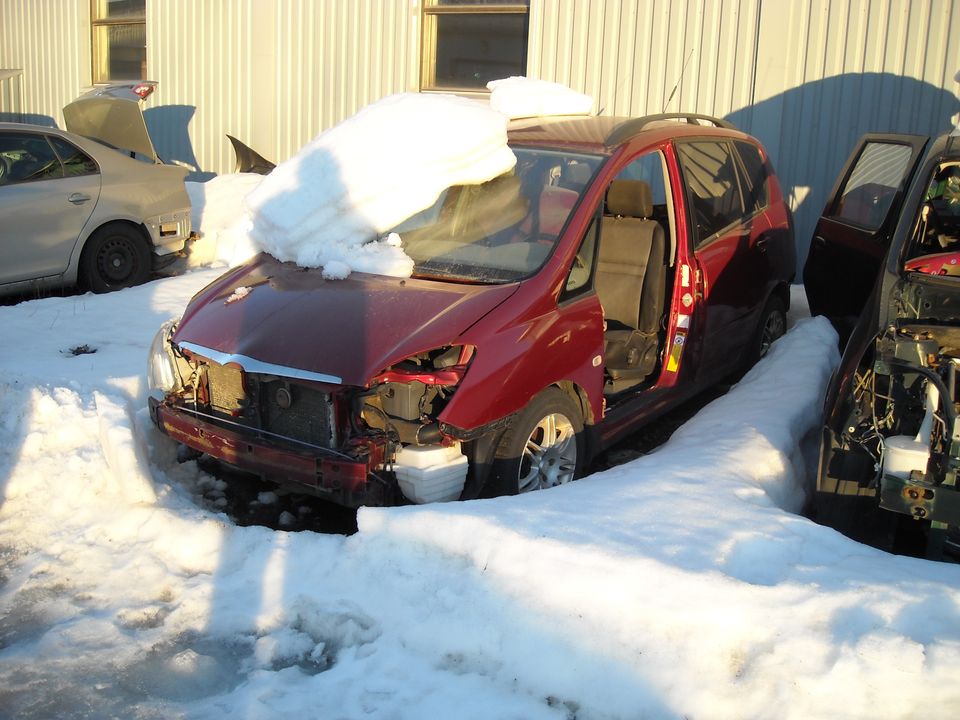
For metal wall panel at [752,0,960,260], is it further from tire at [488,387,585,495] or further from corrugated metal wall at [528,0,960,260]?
tire at [488,387,585,495]

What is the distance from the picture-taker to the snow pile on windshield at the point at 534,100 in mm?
6160

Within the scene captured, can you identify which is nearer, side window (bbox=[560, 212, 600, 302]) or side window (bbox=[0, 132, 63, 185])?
side window (bbox=[560, 212, 600, 302])

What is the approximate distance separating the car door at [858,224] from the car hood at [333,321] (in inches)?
122

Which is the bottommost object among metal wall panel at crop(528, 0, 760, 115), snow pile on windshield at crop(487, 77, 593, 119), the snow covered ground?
the snow covered ground

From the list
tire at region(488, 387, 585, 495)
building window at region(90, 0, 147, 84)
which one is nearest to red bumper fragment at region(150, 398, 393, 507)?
tire at region(488, 387, 585, 495)

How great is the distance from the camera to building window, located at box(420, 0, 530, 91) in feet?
38.2

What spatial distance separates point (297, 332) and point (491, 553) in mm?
1447

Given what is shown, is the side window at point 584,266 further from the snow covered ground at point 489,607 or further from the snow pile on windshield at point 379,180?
the snow covered ground at point 489,607

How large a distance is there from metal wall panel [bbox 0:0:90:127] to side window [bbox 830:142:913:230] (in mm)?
13276

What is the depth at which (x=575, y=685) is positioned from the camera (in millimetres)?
3266

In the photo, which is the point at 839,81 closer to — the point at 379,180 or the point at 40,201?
the point at 379,180

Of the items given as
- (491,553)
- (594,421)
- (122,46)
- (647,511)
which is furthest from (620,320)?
(122,46)

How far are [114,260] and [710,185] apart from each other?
5726mm

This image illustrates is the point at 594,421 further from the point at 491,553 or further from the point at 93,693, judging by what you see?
the point at 93,693
